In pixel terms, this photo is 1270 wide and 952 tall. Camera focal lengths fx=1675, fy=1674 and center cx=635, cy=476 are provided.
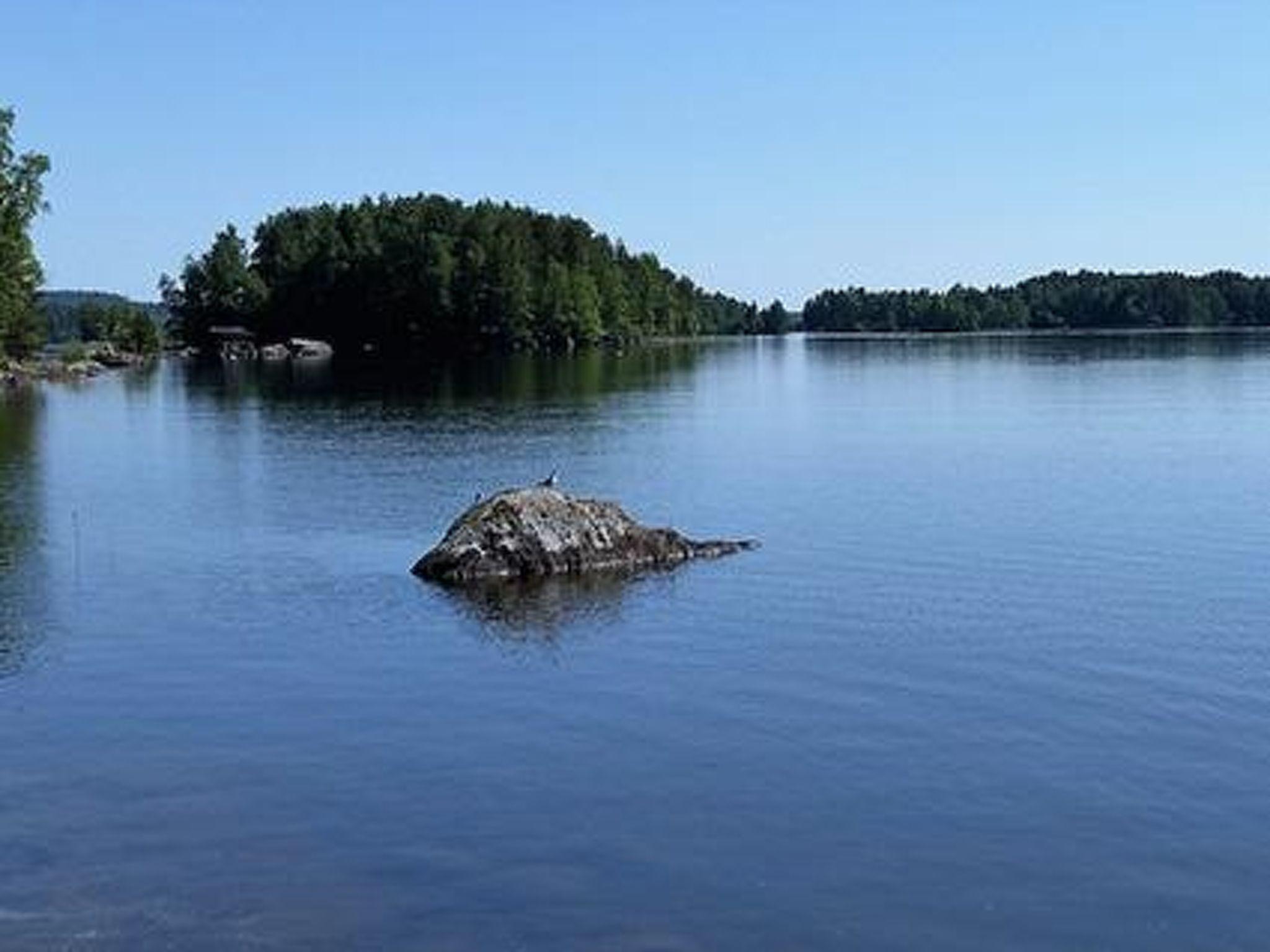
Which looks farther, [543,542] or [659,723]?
[543,542]

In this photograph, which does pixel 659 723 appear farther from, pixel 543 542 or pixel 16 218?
pixel 16 218

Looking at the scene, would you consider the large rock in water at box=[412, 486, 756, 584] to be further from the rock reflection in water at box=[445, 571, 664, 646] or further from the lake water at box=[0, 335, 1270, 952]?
the lake water at box=[0, 335, 1270, 952]

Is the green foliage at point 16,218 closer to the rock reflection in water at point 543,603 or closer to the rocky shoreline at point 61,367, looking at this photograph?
the rocky shoreline at point 61,367

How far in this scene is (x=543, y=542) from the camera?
40.1 meters

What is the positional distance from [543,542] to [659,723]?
45.9 feet

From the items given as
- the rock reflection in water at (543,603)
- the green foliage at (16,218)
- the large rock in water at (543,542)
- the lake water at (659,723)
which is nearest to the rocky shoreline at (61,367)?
the green foliage at (16,218)

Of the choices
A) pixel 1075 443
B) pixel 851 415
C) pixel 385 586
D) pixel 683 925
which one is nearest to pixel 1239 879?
pixel 683 925

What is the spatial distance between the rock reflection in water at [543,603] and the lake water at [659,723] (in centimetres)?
19

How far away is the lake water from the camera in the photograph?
1867 centimetres

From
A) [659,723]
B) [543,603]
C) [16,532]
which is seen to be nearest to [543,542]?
[543,603]

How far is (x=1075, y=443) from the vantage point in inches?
2872

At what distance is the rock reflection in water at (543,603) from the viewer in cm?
3412

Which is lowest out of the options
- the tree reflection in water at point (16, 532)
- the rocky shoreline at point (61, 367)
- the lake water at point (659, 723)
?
the lake water at point (659, 723)

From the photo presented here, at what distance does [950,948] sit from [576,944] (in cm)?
388
